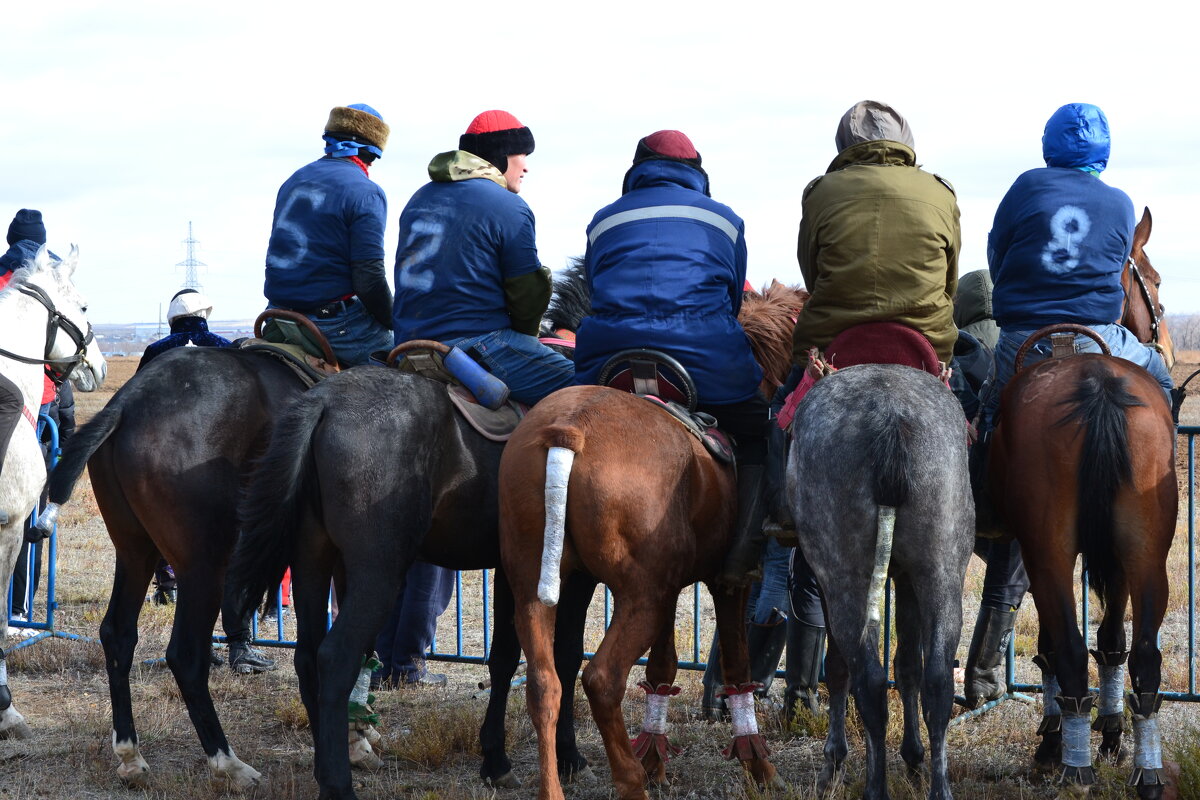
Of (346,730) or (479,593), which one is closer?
(346,730)

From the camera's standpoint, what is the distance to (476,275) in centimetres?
612

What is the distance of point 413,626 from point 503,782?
2169mm

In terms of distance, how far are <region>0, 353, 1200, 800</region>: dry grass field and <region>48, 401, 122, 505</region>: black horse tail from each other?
4.60ft

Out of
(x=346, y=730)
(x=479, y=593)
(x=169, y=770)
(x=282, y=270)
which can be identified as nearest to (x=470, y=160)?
(x=282, y=270)

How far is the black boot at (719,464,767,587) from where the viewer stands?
539 centimetres

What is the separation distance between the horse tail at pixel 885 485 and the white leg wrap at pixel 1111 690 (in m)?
1.53

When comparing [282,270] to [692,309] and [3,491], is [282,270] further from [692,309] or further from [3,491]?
[692,309]

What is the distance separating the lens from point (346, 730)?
5031 millimetres

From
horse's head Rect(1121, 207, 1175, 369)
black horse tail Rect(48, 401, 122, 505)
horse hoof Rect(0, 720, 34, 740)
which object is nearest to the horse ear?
horse's head Rect(1121, 207, 1175, 369)

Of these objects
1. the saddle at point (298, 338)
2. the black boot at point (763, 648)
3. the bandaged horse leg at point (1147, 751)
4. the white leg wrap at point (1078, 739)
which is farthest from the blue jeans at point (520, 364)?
the bandaged horse leg at point (1147, 751)

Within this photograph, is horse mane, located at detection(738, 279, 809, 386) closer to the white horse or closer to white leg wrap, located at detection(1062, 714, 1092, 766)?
white leg wrap, located at detection(1062, 714, 1092, 766)

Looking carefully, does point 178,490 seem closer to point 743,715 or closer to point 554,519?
point 554,519

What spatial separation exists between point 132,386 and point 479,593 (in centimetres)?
584

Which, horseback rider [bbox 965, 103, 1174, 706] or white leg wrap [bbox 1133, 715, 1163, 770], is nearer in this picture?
white leg wrap [bbox 1133, 715, 1163, 770]
